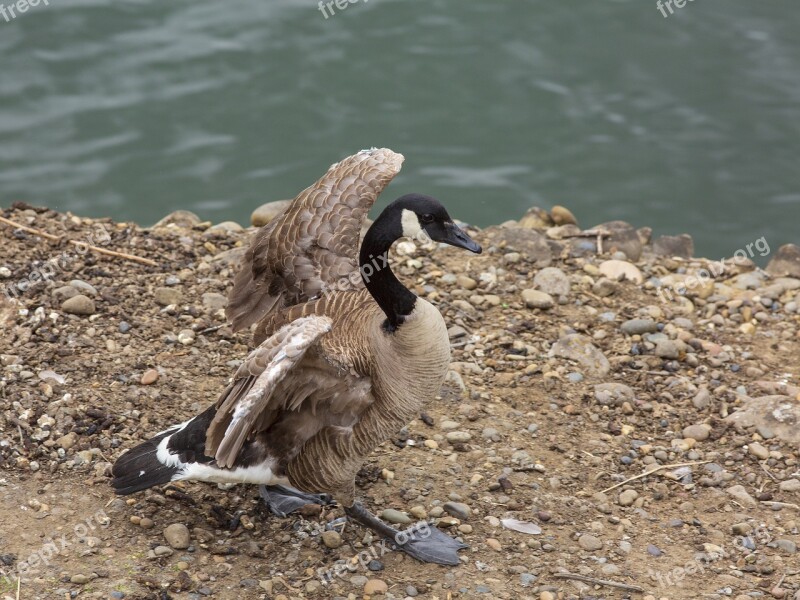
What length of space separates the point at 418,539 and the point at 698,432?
2143 millimetres

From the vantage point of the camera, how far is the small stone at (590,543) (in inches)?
217

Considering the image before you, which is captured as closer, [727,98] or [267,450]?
[267,450]

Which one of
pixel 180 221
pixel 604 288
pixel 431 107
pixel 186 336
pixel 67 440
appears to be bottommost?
pixel 604 288

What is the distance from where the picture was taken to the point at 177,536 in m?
5.33

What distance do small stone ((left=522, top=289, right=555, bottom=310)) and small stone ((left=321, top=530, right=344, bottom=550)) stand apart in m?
2.68

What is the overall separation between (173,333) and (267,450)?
1.85 metres

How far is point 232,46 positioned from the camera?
12633 mm

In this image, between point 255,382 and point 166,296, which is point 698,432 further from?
point 166,296

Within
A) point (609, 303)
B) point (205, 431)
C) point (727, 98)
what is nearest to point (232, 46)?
point (727, 98)

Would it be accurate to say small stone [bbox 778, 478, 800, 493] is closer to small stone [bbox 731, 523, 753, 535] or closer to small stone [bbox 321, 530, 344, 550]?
small stone [bbox 731, 523, 753, 535]

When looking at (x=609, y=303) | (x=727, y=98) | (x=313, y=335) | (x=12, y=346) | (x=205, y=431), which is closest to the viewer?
(x=313, y=335)

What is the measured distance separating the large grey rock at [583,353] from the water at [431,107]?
12.1ft

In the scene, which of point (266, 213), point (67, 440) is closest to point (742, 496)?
point (67, 440)

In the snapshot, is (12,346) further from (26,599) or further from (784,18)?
(784,18)
